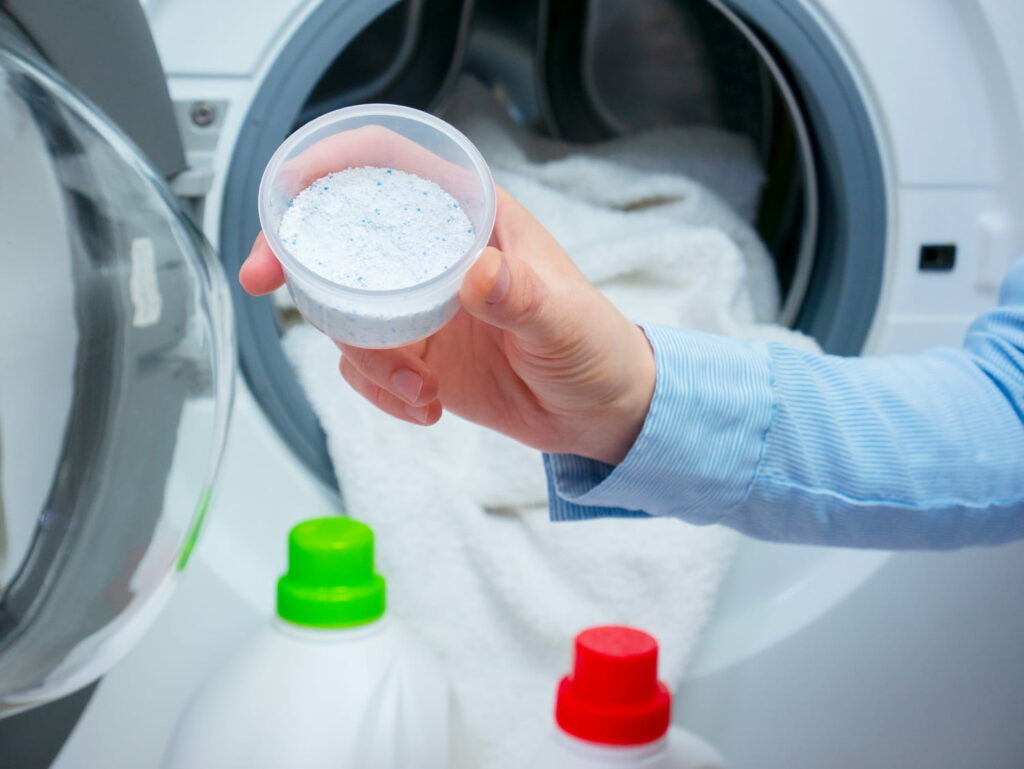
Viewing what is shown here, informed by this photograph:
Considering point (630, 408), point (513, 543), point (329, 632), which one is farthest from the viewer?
point (513, 543)

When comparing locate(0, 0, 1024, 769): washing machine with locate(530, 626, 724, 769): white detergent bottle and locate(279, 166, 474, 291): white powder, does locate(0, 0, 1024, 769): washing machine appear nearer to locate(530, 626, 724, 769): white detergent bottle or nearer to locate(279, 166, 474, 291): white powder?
locate(530, 626, 724, 769): white detergent bottle

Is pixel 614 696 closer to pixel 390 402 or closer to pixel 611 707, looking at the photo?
pixel 611 707

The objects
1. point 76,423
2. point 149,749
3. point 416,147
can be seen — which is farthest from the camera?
point 149,749

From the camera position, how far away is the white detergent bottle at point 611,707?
1.92 ft

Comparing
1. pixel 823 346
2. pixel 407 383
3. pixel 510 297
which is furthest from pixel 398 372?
pixel 823 346

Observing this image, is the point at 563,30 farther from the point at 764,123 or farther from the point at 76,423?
the point at 76,423

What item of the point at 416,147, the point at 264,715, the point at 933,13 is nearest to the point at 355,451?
the point at 264,715

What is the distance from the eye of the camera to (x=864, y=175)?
29.0 inches

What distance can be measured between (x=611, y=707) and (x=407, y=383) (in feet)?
0.74

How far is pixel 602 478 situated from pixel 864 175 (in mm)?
312

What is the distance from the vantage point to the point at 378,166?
0.46 meters

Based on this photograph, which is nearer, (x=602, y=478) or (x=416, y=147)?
(x=416, y=147)

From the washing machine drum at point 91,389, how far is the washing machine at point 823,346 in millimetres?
68

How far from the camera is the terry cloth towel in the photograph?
0.74 m
